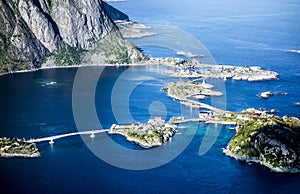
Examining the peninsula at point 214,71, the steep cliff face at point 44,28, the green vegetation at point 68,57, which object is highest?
the steep cliff face at point 44,28

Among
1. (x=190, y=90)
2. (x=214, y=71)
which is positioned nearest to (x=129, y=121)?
(x=190, y=90)

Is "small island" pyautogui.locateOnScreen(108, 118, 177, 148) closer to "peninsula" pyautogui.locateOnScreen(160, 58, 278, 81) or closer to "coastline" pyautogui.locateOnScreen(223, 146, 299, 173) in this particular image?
"coastline" pyautogui.locateOnScreen(223, 146, 299, 173)

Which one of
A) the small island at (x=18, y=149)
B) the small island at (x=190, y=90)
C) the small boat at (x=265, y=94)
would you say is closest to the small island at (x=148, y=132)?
the small island at (x=18, y=149)

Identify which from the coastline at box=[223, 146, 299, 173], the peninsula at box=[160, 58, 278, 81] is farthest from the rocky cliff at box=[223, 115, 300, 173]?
the peninsula at box=[160, 58, 278, 81]

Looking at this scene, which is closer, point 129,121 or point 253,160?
point 253,160

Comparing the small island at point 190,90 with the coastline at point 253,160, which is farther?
the small island at point 190,90

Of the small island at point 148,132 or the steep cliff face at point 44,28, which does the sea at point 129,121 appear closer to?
the small island at point 148,132

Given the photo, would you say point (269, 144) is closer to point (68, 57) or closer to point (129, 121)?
point (129, 121)

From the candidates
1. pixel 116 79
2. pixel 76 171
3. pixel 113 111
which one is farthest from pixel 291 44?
pixel 76 171
